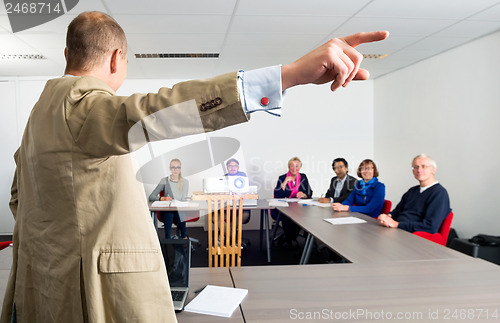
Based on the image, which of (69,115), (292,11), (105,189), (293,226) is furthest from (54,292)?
(293,226)

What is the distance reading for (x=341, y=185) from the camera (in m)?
5.55

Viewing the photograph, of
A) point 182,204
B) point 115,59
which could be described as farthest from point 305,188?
point 115,59

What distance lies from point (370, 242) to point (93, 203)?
238 cm

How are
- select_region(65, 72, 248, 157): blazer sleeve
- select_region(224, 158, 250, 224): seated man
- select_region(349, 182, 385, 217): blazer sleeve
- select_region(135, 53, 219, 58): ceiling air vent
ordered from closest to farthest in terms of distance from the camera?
select_region(65, 72, 248, 157): blazer sleeve, select_region(349, 182, 385, 217): blazer sleeve, select_region(135, 53, 219, 58): ceiling air vent, select_region(224, 158, 250, 224): seated man

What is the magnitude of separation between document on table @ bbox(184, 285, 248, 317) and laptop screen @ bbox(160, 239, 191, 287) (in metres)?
0.11

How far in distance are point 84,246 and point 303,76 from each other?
53 centimetres

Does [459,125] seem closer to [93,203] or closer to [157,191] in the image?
[157,191]

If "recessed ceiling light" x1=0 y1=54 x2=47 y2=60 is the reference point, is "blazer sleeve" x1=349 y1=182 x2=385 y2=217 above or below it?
below

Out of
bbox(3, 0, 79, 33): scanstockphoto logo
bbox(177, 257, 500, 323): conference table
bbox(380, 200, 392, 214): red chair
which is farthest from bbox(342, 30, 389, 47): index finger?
bbox(380, 200, 392, 214): red chair

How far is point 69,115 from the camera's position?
691 millimetres

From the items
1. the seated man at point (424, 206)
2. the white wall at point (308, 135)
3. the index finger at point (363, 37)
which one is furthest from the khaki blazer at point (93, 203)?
the white wall at point (308, 135)

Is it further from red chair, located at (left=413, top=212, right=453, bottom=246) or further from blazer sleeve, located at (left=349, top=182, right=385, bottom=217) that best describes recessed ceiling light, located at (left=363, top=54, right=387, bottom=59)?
red chair, located at (left=413, top=212, right=453, bottom=246)

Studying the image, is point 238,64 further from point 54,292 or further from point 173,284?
point 54,292

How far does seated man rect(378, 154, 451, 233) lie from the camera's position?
3.37 meters
